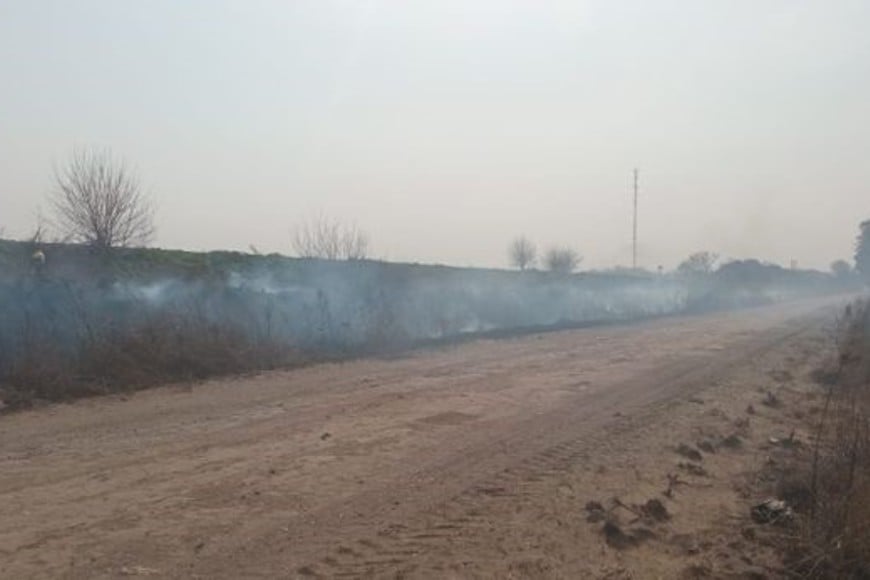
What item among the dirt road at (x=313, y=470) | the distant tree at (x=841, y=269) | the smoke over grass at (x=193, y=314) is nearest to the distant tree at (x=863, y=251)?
the distant tree at (x=841, y=269)

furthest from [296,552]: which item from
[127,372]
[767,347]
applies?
[767,347]

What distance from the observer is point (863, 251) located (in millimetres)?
105188

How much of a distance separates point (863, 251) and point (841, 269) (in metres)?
38.0

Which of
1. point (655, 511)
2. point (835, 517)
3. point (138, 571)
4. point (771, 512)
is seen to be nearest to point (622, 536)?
point (655, 511)

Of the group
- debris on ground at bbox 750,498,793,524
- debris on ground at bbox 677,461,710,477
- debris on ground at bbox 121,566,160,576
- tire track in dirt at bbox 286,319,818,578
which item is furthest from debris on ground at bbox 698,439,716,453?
debris on ground at bbox 121,566,160,576

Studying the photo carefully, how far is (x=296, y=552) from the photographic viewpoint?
19.5 ft

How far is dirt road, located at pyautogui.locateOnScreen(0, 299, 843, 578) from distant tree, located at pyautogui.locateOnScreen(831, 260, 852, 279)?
130 meters

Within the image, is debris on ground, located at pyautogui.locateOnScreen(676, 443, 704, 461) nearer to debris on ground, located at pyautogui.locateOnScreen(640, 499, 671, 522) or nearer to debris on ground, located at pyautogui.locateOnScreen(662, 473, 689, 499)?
debris on ground, located at pyautogui.locateOnScreen(662, 473, 689, 499)

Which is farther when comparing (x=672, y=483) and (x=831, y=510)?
(x=672, y=483)

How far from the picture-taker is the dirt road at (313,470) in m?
5.92

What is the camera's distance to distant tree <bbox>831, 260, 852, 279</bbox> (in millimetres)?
131125

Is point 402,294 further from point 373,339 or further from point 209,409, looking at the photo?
point 209,409

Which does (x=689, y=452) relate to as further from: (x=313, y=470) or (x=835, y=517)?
(x=313, y=470)

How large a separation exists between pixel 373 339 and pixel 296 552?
17356 millimetres
